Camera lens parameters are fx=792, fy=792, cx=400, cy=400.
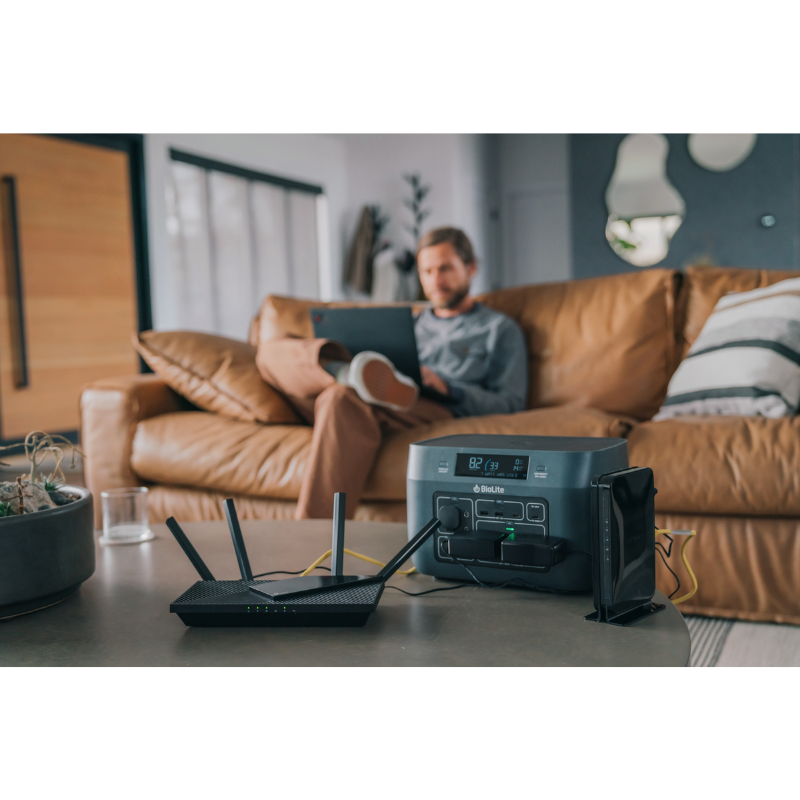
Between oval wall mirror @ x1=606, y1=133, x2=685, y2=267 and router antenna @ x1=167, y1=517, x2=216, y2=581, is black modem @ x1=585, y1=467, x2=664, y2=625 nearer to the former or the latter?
router antenna @ x1=167, y1=517, x2=216, y2=581

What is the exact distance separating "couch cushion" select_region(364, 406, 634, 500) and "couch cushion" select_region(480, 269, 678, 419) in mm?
332

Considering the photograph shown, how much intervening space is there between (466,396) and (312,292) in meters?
4.31

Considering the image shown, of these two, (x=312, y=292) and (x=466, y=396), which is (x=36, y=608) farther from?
(x=312, y=292)

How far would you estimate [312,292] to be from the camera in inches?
250

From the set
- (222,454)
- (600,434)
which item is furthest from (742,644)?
(222,454)

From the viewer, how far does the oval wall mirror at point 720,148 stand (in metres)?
5.55

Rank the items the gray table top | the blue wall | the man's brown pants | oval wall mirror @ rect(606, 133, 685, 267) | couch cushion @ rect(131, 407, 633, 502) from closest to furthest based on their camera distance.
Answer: the gray table top, the man's brown pants, couch cushion @ rect(131, 407, 633, 502), the blue wall, oval wall mirror @ rect(606, 133, 685, 267)

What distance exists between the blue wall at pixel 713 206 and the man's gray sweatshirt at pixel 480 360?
388 centimetres

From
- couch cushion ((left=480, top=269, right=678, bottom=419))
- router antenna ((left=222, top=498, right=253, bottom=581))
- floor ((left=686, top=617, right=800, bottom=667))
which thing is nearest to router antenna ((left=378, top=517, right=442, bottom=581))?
router antenna ((left=222, top=498, right=253, bottom=581))

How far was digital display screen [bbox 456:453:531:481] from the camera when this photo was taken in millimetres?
825

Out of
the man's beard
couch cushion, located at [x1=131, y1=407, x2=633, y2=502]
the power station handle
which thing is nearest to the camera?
couch cushion, located at [x1=131, y1=407, x2=633, y2=502]

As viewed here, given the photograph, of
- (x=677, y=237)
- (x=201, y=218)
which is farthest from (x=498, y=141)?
(x=201, y=218)

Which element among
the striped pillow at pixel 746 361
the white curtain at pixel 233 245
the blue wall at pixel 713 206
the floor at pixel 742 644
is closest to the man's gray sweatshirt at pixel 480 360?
the striped pillow at pixel 746 361

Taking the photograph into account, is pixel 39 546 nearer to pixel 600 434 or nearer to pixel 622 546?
pixel 622 546
